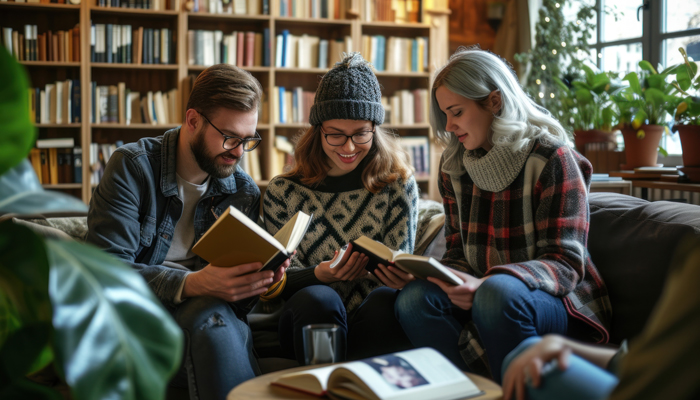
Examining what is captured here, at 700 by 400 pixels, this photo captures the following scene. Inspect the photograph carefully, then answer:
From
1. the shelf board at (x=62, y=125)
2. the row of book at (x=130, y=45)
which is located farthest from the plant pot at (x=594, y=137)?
the shelf board at (x=62, y=125)

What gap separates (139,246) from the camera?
1693 millimetres

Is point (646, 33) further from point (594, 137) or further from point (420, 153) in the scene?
point (420, 153)

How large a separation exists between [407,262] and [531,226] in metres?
0.40

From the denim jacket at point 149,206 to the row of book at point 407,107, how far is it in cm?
258

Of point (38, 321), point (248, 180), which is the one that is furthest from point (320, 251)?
point (38, 321)

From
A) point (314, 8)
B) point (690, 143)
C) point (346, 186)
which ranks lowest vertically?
point (346, 186)

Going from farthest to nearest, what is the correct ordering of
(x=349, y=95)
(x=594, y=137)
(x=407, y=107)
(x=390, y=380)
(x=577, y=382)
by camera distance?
(x=407, y=107) → (x=594, y=137) → (x=349, y=95) → (x=390, y=380) → (x=577, y=382)

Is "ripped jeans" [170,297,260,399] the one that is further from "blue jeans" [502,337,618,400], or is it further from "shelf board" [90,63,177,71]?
"shelf board" [90,63,177,71]

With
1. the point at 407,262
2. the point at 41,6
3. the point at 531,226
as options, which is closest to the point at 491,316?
the point at 407,262

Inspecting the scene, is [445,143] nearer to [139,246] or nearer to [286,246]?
[286,246]

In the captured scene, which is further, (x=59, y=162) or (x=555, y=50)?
(x=555, y=50)

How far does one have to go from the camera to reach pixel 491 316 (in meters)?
1.29

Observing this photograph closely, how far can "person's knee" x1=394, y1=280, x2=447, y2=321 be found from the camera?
145 centimetres

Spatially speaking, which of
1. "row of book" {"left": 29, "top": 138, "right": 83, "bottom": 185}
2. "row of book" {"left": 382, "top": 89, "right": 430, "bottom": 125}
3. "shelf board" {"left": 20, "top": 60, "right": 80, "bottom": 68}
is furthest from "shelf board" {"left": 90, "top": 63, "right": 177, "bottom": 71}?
"row of book" {"left": 382, "top": 89, "right": 430, "bottom": 125}
